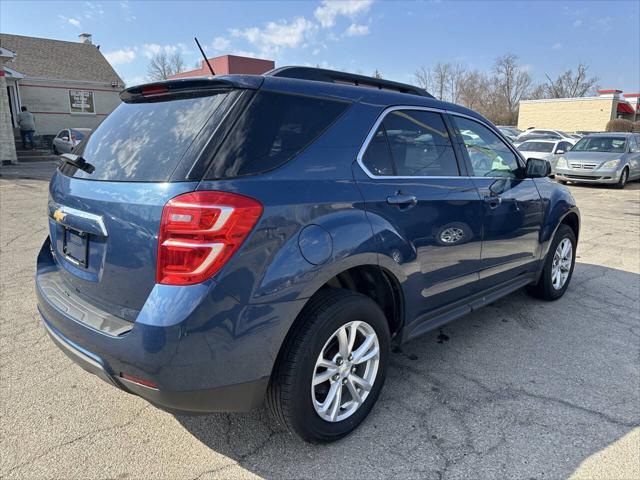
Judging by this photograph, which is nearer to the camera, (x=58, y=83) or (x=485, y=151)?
(x=485, y=151)

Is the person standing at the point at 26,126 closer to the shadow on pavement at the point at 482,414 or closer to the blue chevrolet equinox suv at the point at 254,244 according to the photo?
the blue chevrolet equinox suv at the point at 254,244

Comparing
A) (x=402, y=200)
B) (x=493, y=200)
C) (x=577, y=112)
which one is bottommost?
(x=493, y=200)

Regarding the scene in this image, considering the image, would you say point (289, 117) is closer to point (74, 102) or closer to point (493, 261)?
point (493, 261)

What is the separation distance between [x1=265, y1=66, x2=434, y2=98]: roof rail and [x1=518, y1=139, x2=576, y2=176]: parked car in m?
15.0

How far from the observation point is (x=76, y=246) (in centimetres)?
243

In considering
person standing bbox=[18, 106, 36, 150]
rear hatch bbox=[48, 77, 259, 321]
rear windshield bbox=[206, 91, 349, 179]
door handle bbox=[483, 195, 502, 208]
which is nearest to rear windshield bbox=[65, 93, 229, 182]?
rear hatch bbox=[48, 77, 259, 321]

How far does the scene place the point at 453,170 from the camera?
10.7 ft

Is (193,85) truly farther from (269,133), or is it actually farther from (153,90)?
(269,133)

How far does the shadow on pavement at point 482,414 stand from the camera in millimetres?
2410

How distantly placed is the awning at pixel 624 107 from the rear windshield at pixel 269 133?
53.4 m

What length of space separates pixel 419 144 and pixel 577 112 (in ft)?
162

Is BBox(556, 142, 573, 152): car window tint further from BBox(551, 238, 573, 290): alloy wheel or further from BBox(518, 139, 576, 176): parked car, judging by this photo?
BBox(551, 238, 573, 290): alloy wheel

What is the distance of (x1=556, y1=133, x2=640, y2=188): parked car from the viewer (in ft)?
48.6

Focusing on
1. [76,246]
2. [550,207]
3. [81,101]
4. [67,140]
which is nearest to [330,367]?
[76,246]
